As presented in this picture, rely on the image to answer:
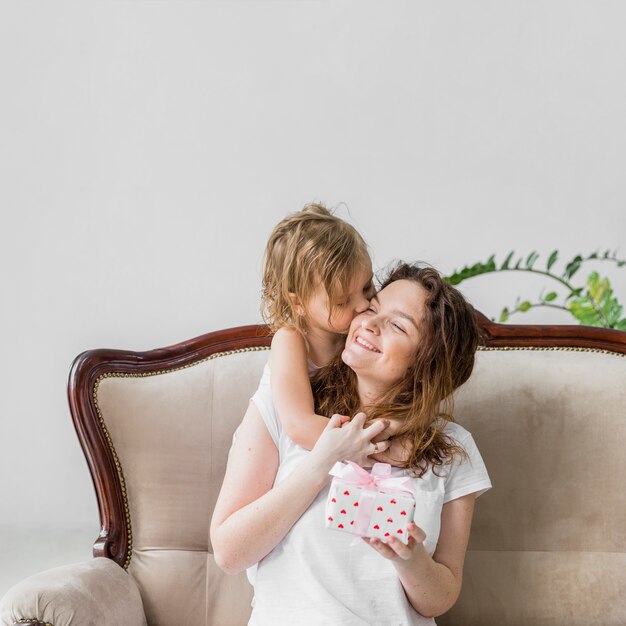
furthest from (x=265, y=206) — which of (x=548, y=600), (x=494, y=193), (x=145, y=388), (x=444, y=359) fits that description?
(x=548, y=600)

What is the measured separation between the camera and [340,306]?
5.71 ft

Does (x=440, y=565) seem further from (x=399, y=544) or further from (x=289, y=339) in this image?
(x=289, y=339)

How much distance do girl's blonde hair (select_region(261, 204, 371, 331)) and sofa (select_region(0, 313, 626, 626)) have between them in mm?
397

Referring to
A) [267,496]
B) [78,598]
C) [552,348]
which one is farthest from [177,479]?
[552,348]

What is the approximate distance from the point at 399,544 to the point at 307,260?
619 mm

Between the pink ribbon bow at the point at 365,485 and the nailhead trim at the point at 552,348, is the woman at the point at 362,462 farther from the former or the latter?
the nailhead trim at the point at 552,348

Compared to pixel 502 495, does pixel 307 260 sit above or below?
above

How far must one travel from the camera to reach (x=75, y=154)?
2969 mm

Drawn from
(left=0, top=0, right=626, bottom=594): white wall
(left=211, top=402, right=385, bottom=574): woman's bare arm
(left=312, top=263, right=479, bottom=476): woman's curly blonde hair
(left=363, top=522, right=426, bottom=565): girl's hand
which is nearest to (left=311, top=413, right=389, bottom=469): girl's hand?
(left=211, top=402, right=385, bottom=574): woman's bare arm

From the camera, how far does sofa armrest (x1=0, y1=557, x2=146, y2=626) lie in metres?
1.65

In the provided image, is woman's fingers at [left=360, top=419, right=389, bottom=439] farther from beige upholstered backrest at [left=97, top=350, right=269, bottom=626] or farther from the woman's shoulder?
beige upholstered backrest at [left=97, top=350, right=269, bottom=626]

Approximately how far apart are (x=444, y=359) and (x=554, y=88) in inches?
61.6

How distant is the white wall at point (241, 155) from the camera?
2.86 metres

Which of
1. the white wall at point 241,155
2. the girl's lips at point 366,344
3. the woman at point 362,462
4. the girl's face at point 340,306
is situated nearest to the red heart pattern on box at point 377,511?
the woman at point 362,462
